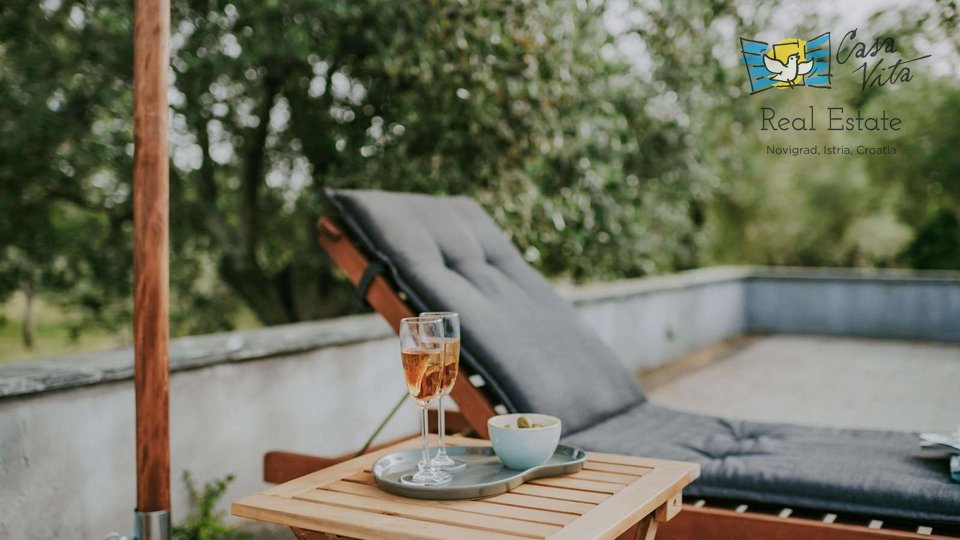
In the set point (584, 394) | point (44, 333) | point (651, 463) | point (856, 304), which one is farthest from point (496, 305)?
point (856, 304)

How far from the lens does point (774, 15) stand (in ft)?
16.6

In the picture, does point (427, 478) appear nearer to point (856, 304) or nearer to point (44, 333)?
point (44, 333)

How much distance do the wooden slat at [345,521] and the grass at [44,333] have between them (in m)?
5.04

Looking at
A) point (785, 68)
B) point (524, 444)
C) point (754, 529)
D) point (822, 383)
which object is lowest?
point (822, 383)

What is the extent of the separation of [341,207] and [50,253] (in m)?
4.12

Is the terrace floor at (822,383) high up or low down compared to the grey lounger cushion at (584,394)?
down

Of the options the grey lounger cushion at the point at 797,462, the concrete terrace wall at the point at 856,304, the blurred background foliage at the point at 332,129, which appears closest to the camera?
the grey lounger cushion at the point at 797,462

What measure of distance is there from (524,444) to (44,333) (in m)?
7.09

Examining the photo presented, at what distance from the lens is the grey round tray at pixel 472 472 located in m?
1.35

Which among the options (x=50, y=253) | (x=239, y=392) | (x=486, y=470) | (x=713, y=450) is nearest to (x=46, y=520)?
(x=239, y=392)

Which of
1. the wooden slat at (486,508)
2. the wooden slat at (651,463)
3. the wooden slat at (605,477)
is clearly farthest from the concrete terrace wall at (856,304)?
the wooden slat at (486,508)

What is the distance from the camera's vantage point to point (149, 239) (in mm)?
1490

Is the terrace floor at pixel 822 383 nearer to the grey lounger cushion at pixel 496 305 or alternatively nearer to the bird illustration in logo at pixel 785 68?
the bird illustration in logo at pixel 785 68

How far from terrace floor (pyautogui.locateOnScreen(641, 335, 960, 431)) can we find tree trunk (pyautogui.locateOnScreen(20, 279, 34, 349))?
4.21 m
